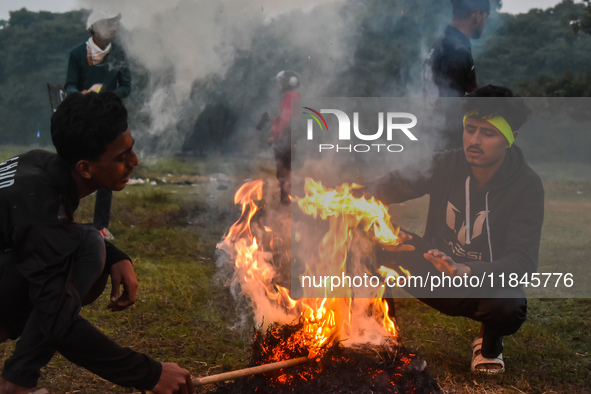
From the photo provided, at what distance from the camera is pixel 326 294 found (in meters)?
3.38

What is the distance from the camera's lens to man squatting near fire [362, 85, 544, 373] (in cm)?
354

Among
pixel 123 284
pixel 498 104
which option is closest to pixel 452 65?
pixel 498 104

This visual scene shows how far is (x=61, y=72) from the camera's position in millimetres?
20844

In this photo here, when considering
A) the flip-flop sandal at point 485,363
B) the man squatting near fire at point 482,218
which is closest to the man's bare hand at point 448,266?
the man squatting near fire at point 482,218

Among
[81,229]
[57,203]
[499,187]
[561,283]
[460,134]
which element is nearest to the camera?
[57,203]

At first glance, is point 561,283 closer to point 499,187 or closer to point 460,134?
point 460,134

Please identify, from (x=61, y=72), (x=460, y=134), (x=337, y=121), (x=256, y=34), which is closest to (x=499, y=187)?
(x=460, y=134)

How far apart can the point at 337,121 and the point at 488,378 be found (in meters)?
4.23

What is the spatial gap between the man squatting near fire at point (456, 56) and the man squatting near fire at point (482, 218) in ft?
3.75

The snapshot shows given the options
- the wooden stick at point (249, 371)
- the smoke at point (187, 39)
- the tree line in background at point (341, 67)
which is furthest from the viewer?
the tree line in background at point (341, 67)

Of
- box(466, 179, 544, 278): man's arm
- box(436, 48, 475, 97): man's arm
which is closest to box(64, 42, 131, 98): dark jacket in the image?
box(436, 48, 475, 97): man's arm

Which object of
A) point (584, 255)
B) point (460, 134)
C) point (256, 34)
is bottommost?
point (584, 255)

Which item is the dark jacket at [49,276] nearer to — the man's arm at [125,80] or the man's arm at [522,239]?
the man's arm at [522,239]

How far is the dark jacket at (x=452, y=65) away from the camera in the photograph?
5285 millimetres
